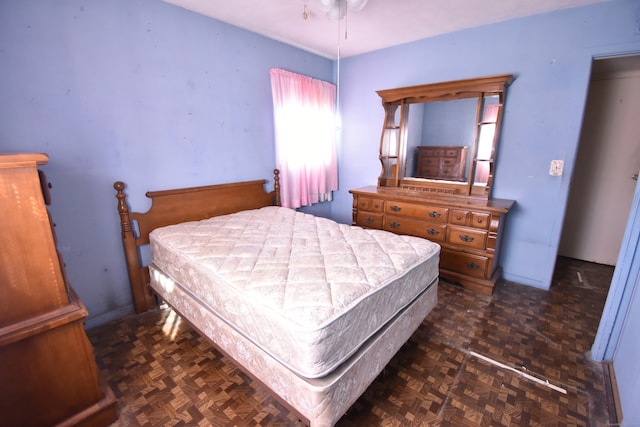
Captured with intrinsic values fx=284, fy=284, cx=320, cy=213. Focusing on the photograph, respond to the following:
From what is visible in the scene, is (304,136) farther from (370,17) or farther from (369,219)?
(370,17)

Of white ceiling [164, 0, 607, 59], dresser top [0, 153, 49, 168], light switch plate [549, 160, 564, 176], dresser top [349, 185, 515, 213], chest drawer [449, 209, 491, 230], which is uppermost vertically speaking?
white ceiling [164, 0, 607, 59]

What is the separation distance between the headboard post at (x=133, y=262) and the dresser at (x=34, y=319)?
929mm

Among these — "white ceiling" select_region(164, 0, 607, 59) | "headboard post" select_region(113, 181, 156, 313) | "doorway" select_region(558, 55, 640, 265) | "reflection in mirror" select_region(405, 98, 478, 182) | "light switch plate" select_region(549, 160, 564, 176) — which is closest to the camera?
"headboard post" select_region(113, 181, 156, 313)

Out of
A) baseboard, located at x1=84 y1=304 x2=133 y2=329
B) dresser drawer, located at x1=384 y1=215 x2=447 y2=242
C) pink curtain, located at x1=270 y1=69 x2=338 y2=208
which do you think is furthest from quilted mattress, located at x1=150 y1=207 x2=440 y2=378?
pink curtain, located at x1=270 y1=69 x2=338 y2=208

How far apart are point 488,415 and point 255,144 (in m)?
2.89

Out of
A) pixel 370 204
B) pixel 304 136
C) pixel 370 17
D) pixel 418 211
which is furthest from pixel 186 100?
pixel 418 211

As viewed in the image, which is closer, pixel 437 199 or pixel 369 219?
pixel 437 199

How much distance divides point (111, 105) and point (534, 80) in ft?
11.6

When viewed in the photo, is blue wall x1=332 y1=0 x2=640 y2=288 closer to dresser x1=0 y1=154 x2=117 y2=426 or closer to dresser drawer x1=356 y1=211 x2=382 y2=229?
dresser drawer x1=356 y1=211 x2=382 y2=229

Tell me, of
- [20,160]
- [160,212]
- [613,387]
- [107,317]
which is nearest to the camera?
[20,160]

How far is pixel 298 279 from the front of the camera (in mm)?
1471

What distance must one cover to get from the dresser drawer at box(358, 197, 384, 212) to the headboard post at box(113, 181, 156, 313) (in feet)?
7.52

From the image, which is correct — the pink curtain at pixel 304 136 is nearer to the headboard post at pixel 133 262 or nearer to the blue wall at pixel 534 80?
the blue wall at pixel 534 80

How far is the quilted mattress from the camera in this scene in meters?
1.21
